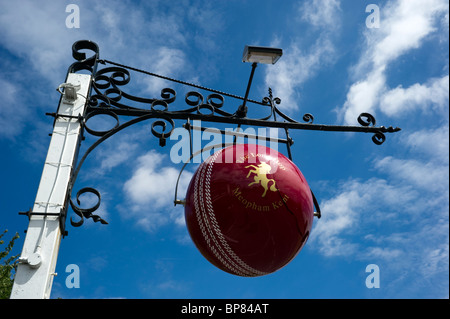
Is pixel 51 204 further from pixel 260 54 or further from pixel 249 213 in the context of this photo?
pixel 260 54

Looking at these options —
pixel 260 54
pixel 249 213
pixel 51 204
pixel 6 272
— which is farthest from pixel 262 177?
pixel 6 272

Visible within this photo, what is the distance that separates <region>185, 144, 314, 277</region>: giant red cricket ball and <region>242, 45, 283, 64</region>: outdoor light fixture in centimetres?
122

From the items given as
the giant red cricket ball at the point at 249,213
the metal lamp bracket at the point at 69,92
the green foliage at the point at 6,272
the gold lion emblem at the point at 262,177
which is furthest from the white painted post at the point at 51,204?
the green foliage at the point at 6,272

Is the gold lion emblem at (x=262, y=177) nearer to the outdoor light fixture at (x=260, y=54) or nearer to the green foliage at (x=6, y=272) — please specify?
the outdoor light fixture at (x=260, y=54)

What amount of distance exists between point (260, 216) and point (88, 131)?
7.33 ft

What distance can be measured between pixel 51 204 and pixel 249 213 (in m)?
1.94

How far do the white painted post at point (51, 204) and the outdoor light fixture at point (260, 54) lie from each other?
193 cm

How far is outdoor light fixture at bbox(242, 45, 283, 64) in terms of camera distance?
4047 mm

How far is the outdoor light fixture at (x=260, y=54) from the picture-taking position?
4047mm

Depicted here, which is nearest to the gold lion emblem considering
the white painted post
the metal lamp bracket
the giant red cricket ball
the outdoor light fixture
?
the giant red cricket ball

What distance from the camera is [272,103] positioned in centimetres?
492
